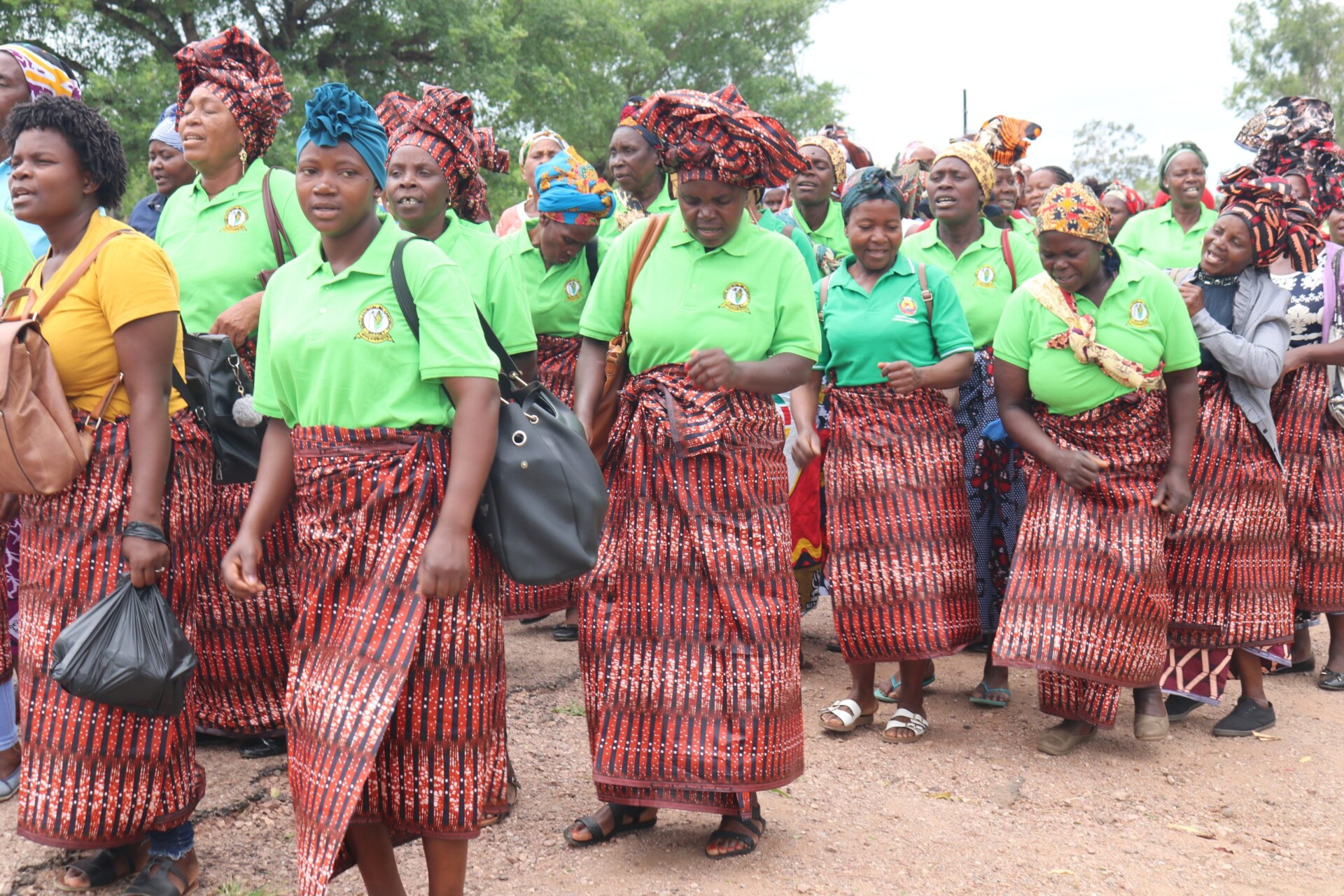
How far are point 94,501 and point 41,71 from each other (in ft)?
9.27

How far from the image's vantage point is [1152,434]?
5121 millimetres

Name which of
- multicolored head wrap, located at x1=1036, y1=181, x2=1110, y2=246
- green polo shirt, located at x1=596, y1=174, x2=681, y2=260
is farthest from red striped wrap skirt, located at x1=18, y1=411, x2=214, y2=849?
multicolored head wrap, located at x1=1036, y1=181, x2=1110, y2=246

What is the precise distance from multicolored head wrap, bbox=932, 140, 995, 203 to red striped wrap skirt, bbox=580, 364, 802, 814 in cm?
233

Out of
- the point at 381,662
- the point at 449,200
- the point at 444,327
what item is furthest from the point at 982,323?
the point at 381,662

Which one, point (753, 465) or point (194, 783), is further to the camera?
point (753, 465)

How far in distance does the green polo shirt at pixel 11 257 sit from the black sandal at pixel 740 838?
3008mm

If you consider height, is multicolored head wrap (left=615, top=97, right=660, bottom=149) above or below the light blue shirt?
above

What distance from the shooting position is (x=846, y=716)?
5430 mm

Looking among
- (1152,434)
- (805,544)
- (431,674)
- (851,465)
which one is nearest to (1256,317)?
(1152,434)

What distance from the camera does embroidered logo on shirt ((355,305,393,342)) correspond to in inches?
120

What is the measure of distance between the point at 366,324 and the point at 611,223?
4026 mm

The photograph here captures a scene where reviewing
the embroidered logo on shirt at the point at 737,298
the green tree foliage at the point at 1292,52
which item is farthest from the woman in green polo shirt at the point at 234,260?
the green tree foliage at the point at 1292,52

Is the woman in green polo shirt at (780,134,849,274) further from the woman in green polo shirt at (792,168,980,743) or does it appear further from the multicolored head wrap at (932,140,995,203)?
the woman in green polo shirt at (792,168,980,743)

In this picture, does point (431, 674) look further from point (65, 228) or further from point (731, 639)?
point (65, 228)
